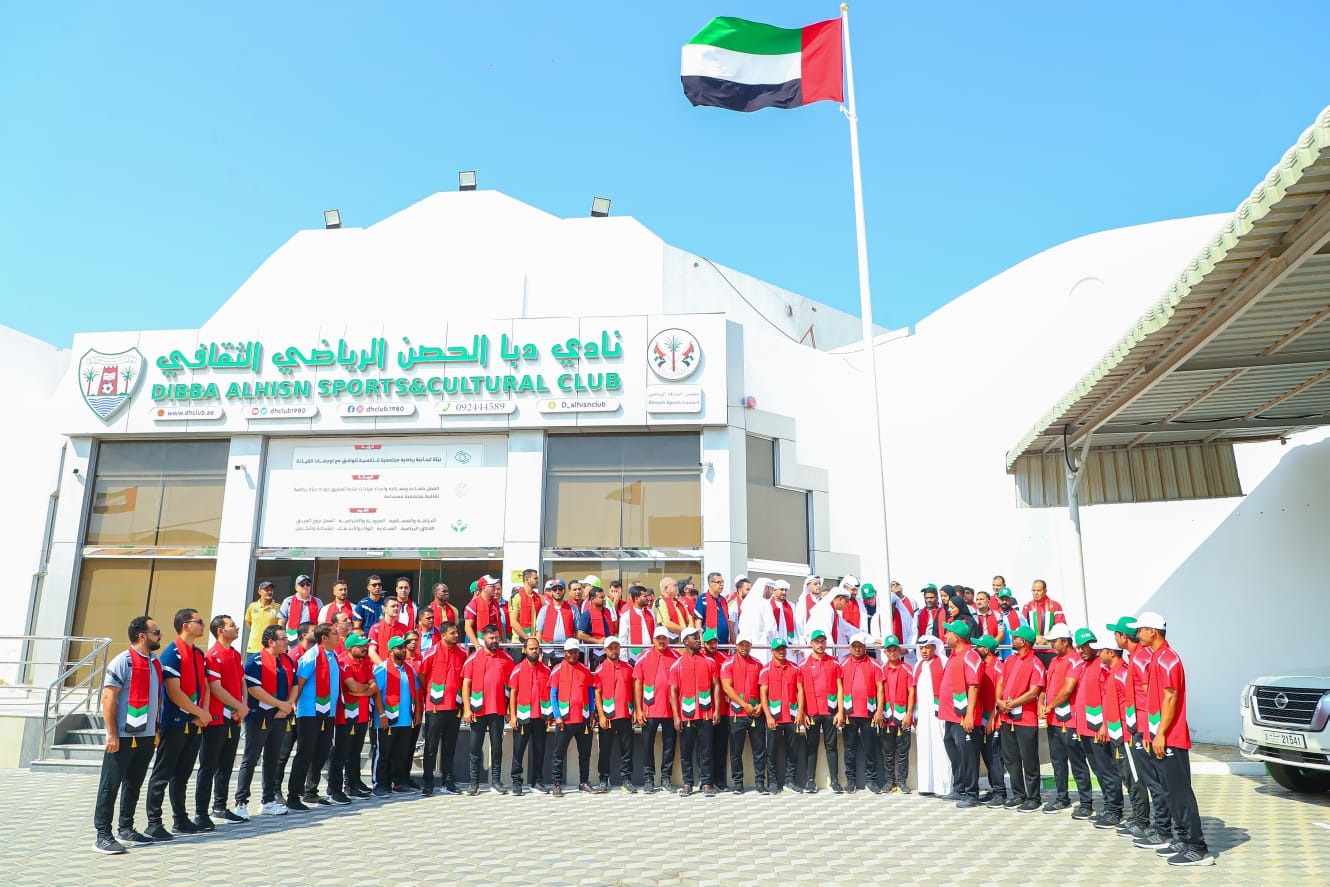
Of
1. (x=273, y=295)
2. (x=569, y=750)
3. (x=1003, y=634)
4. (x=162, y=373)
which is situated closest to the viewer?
(x=569, y=750)

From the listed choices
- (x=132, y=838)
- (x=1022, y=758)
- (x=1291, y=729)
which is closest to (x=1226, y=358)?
(x=1291, y=729)

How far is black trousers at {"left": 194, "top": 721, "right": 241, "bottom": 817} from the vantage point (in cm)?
774

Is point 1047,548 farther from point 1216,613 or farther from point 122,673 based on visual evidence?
point 122,673

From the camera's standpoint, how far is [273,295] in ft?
67.3

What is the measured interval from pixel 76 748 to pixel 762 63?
42.3 ft

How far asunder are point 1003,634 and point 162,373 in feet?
51.1

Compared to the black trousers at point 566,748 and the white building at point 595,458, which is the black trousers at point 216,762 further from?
the white building at point 595,458

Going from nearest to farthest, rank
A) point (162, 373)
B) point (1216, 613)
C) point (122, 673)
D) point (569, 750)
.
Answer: point (122, 673), point (569, 750), point (1216, 613), point (162, 373)

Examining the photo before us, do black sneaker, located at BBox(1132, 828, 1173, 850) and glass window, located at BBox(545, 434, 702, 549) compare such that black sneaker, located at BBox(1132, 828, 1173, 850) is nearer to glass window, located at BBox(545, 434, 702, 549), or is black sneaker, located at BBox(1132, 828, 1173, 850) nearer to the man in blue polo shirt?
the man in blue polo shirt

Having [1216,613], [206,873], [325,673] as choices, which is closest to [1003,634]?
[1216,613]

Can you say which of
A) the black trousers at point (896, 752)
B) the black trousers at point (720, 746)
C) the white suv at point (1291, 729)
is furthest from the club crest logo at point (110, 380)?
the white suv at point (1291, 729)

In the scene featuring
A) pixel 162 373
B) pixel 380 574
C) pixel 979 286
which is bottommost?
pixel 380 574

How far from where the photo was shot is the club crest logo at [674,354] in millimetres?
16406

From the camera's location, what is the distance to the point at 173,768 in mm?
7500
